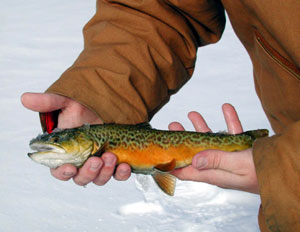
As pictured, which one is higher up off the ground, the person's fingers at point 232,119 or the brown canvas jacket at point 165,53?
the brown canvas jacket at point 165,53

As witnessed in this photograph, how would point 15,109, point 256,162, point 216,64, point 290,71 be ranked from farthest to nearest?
point 216,64, point 15,109, point 290,71, point 256,162

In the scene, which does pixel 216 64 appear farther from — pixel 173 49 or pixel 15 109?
pixel 173 49

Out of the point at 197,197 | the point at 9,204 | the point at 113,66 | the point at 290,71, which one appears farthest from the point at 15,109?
the point at 290,71

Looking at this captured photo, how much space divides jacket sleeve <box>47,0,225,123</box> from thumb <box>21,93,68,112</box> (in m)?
0.05

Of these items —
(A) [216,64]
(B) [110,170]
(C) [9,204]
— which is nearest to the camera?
(B) [110,170]

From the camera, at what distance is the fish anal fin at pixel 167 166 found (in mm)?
2391

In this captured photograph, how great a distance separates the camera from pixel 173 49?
278 centimetres

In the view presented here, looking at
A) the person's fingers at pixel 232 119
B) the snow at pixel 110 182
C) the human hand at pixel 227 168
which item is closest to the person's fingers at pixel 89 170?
the human hand at pixel 227 168

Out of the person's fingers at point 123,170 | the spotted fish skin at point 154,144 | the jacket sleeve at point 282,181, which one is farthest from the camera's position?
the spotted fish skin at point 154,144

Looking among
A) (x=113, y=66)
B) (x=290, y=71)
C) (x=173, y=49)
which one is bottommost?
(x=290, y=71)

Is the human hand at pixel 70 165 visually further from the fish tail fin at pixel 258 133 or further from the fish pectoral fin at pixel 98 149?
the fish tail fin at pixel 258 133

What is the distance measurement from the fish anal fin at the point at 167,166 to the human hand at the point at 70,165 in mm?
173

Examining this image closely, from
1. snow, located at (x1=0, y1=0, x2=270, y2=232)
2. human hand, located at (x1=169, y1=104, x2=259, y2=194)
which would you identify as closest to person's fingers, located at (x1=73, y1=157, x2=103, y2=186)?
human hand, located at (x1=169, y1=104, x2=259, y2=194)

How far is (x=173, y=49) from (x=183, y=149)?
2.21 ft
